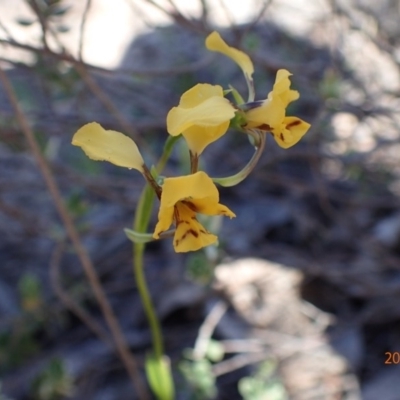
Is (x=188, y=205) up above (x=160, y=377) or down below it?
above

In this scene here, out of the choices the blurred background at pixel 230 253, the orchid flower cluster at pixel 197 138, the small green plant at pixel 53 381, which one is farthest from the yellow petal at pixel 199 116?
the small green plant at pixel 53 381

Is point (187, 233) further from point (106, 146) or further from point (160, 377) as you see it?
point (160, 377)

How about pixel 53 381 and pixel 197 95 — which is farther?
pixel 53 381

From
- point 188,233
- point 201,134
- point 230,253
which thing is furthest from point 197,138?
point 230,253

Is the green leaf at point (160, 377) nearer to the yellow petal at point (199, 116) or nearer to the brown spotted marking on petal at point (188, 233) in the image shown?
the brown spotted marking on petal at point (188, 233)

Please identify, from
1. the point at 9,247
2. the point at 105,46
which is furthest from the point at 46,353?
the point at 105,46

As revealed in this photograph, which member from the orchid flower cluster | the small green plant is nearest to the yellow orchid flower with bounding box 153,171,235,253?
the orchid flower cluster
